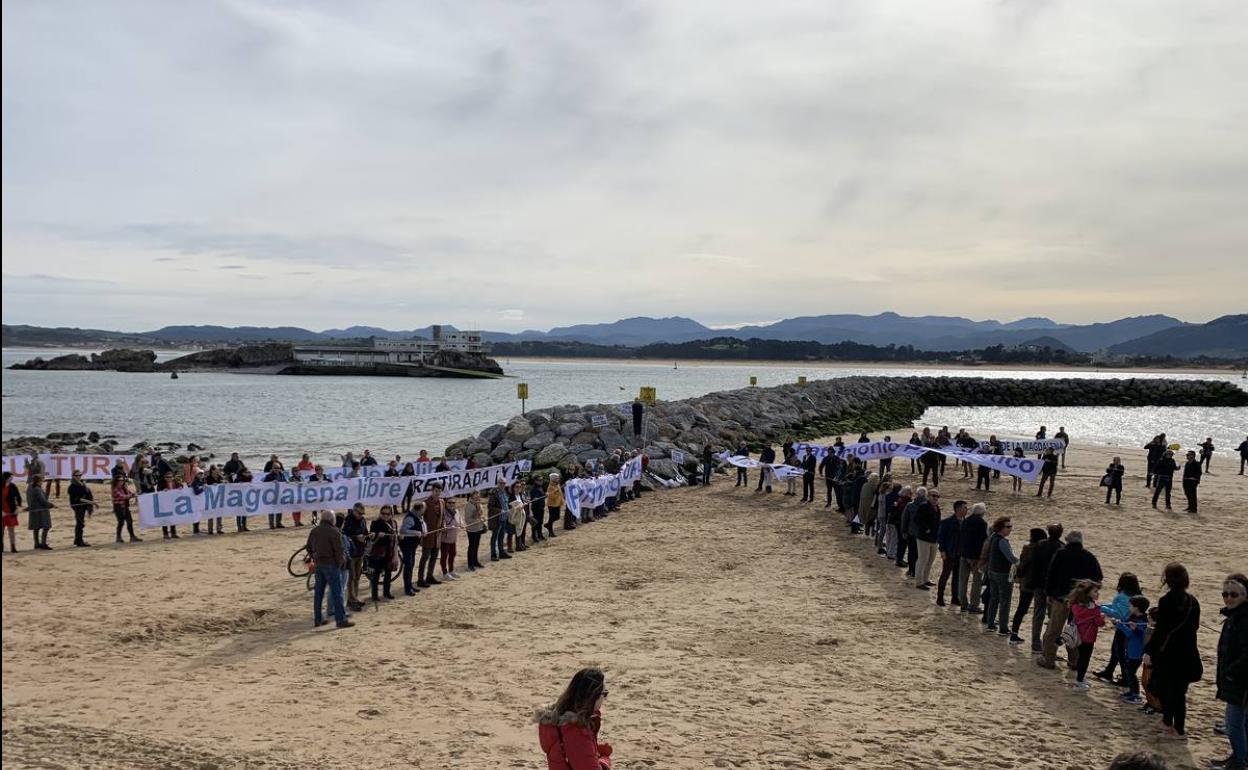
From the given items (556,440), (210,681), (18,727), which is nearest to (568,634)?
(210,681)

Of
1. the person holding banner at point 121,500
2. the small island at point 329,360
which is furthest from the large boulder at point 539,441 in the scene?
the small island at point 329,360

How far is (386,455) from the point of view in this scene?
137ft

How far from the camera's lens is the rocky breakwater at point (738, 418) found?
1139 inches

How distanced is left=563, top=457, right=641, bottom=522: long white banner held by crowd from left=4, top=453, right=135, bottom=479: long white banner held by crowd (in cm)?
1376

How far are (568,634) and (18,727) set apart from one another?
20.3 feet

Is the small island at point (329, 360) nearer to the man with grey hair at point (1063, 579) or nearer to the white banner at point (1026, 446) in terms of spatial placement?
the white banner at point (1026, 446)

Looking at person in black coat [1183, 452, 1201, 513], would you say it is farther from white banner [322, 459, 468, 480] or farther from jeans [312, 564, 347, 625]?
jeans [312, 564, 347, 625]

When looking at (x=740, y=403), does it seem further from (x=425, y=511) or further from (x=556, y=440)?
(x=425, y=511)

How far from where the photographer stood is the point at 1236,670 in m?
7.91

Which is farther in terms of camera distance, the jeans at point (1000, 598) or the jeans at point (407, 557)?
the jeans at point (407, 557)

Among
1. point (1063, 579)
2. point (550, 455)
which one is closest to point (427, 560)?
point (1063, 579)

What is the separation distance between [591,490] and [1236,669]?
14280 millimetres

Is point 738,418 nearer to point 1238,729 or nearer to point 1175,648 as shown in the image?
point 1175,648

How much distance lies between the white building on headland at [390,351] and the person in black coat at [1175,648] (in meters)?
160
